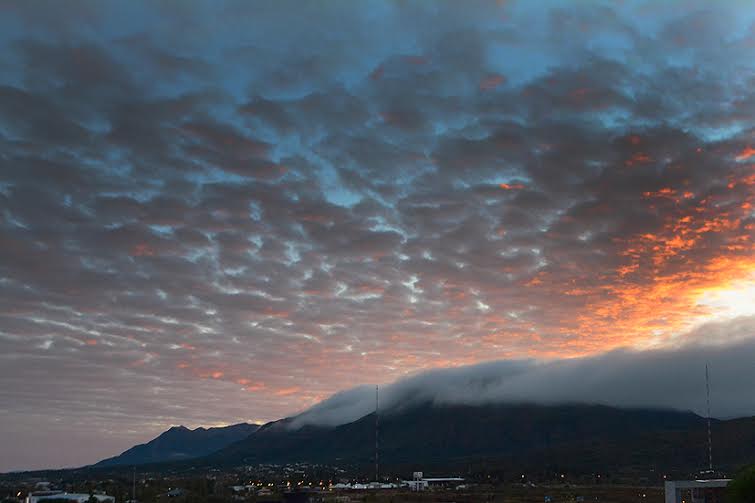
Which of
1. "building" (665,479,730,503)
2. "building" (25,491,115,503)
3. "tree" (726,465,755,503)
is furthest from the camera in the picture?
"building" (25,491,115,503)

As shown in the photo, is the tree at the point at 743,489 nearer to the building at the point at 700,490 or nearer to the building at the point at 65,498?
the building at the point at 700,490

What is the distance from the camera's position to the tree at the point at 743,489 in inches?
3022

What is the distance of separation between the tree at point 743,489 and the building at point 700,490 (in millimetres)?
14774

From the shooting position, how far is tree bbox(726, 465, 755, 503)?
7675 cm

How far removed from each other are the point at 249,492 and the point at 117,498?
33116 mm

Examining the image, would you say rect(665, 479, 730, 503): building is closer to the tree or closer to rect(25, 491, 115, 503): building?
the tree

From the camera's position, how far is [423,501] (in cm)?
13462

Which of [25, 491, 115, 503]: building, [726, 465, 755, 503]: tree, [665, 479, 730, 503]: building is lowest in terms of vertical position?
[25, 491, 115, 503]: building

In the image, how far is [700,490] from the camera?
9675cm

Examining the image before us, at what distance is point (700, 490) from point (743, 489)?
2048 cm

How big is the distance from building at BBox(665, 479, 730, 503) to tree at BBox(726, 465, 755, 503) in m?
14.8

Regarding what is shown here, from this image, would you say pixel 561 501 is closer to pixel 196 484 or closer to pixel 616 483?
pixel 616 483

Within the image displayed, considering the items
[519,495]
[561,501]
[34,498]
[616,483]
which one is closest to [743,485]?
[561,501]

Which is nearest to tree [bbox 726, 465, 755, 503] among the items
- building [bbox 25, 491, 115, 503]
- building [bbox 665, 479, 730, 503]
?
building [bbox 665, 479, 730, 503]
